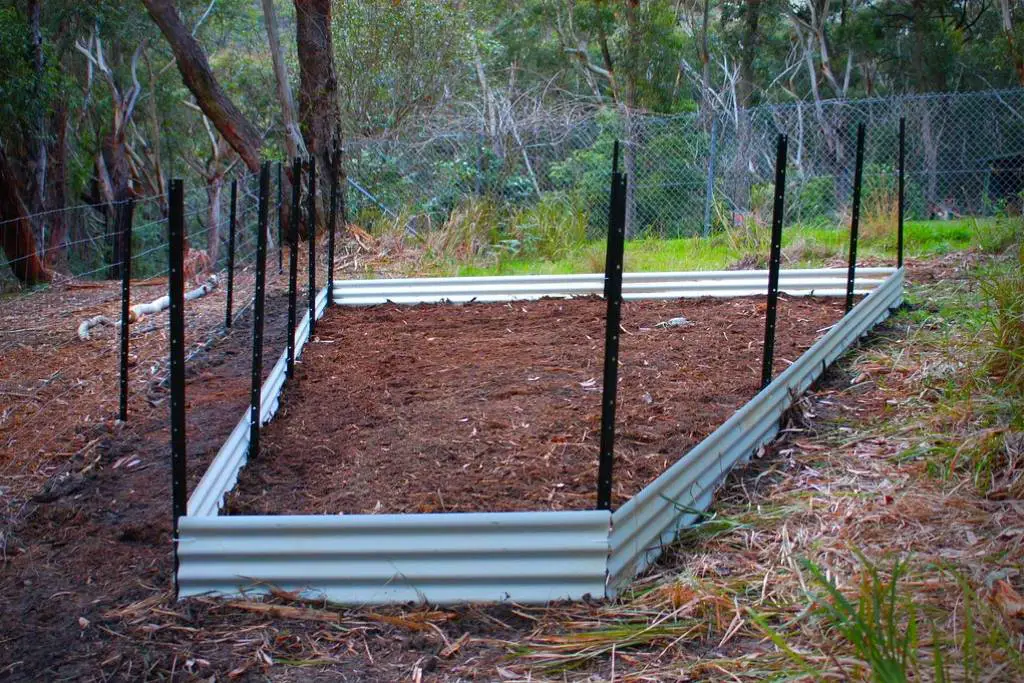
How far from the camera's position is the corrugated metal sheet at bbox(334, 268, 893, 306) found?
834 cm

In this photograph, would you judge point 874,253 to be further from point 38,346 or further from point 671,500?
point 38,346

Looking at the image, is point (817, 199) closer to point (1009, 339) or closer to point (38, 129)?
point (1009, 339)

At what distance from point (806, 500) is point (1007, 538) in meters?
0.86

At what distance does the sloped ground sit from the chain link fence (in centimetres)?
804

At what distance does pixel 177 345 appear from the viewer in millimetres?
3926

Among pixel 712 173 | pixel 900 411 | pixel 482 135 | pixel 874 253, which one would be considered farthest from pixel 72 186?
pixel 900 411

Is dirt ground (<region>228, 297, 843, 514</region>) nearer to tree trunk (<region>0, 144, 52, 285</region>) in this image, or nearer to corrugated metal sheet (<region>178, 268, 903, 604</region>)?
corrugated metal sheet (<region>178, 268, 903, 604</region>)

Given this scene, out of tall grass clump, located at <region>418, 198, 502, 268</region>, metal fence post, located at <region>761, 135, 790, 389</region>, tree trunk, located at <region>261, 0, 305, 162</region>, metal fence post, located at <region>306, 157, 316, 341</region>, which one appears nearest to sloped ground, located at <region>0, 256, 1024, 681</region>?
metal fence post, located at <region>761, 135, 790, 389</region>

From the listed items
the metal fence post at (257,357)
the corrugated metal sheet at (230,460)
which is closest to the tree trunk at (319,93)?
the corrugated metal sheet at (230,460)

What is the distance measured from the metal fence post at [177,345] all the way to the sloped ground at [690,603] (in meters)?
0.38

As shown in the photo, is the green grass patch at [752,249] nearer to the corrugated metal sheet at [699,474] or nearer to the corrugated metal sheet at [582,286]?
the corrugated metal sheet at [582,286]

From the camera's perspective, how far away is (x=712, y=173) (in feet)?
45.3

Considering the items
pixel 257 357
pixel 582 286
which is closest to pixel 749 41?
pixel 582 286

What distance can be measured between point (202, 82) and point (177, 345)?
10339 millimetres
